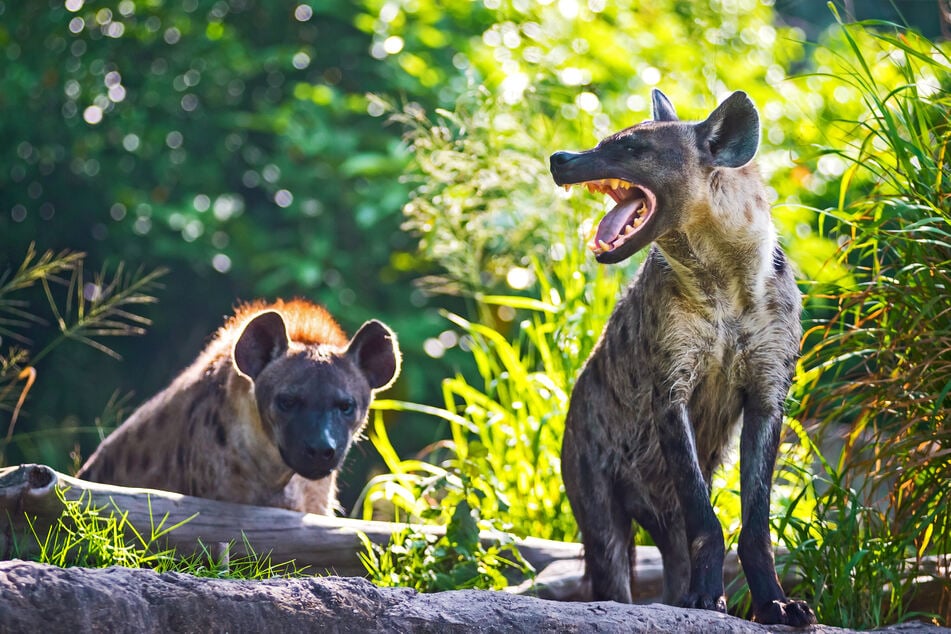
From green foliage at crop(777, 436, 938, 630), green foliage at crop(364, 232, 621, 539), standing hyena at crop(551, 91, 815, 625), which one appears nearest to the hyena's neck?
standing hyena at crop(551, 91, 815, 625)

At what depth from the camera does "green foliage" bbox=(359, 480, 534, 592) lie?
393 centimetres

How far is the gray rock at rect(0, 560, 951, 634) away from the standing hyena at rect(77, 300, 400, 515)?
1478 millimetres

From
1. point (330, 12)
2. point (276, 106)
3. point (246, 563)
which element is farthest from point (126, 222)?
point (246, 563)

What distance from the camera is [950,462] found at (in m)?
3.81

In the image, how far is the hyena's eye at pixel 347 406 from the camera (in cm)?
455

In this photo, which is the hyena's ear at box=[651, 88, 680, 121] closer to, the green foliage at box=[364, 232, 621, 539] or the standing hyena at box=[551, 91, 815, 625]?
the standing hyena at box=[551, 91, 815, 625]

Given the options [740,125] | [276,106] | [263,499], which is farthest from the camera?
[276,106]

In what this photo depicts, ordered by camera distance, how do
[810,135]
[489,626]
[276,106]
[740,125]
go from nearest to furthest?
1. [489,626]
2. [740,125]
3. [810,135]
4. [276,106]

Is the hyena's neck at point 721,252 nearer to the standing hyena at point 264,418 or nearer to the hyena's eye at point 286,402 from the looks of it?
the standing hyena at point 264,418

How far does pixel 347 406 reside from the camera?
4.58m

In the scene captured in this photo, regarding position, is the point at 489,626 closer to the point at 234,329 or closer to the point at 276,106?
the point at 234,329

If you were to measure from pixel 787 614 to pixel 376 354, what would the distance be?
6.74 ft

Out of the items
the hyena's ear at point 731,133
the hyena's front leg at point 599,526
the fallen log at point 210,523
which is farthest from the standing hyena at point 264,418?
the hyena's ear at point 731,133

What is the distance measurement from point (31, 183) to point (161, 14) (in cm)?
157
